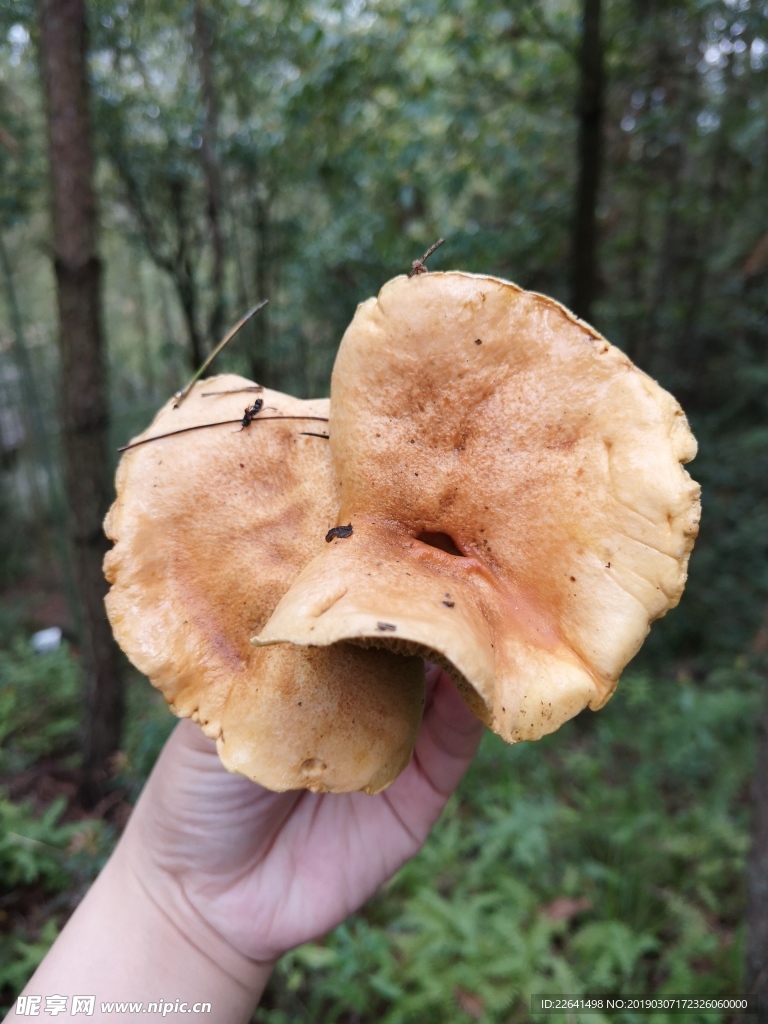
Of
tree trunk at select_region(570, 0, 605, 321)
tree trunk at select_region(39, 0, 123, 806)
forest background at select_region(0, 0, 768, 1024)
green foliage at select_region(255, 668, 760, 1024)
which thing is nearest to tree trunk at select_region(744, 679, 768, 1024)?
forest background at select_region(0, 0, 768, 1024)

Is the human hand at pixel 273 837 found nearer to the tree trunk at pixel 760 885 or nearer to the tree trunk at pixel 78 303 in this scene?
the tree trunk at pixel 760 885

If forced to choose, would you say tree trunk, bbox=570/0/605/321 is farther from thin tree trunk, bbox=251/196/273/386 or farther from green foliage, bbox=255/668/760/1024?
green foliage, bbox=255/668/760/1024

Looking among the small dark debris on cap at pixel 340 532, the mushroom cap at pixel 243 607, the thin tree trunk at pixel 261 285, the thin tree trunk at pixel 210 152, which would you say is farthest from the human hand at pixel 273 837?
the thin tree trunk at pixel 261 285

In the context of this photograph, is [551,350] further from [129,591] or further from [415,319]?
[129,591]

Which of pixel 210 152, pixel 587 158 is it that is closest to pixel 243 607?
pixel 587 158

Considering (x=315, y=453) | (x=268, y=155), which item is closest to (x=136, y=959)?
(x=315, y=453)

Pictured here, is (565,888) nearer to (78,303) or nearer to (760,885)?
(760,885)
